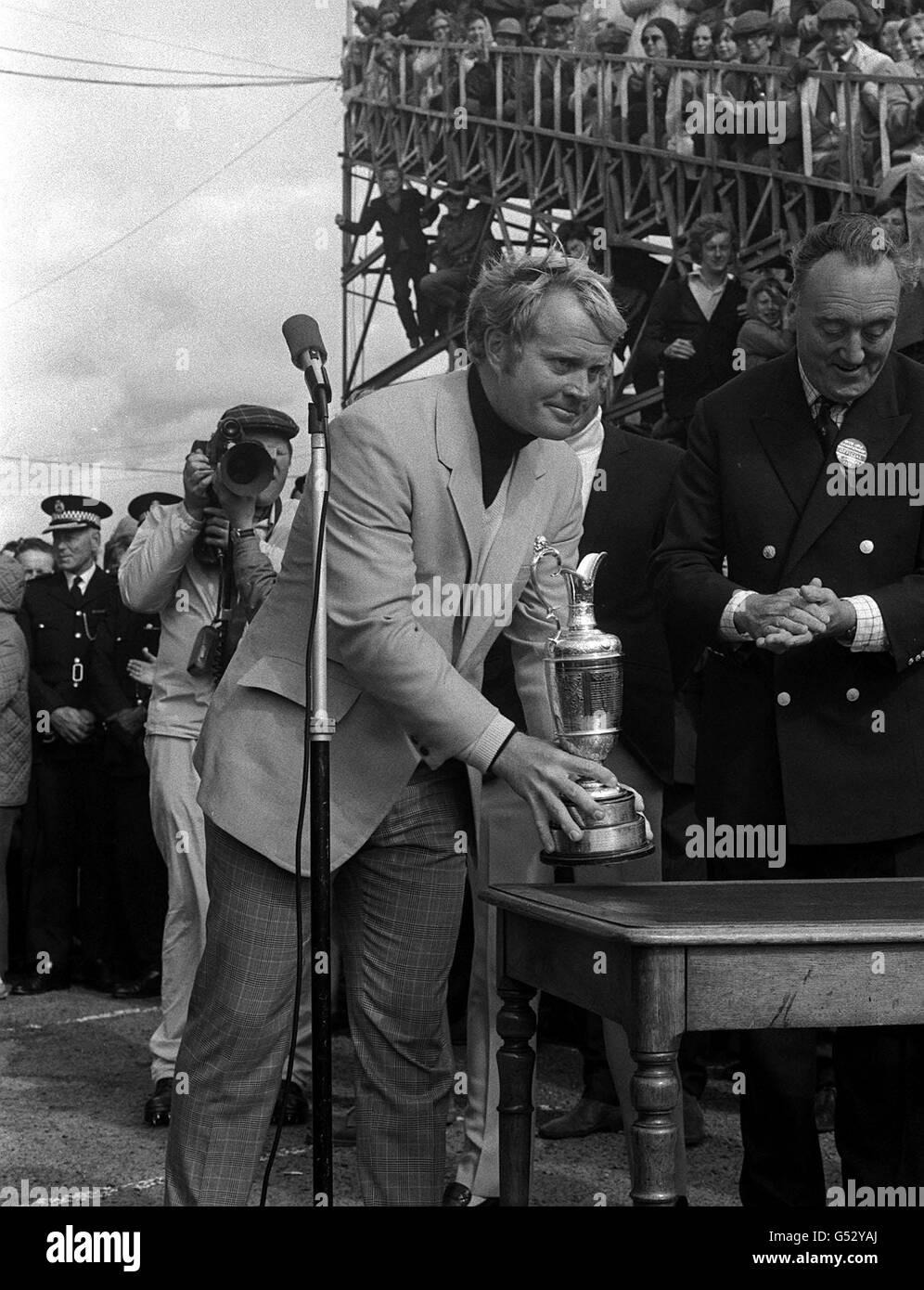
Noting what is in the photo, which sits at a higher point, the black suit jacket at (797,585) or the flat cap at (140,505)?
the flat cap at (140,505)

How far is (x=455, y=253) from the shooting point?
19.8 feet

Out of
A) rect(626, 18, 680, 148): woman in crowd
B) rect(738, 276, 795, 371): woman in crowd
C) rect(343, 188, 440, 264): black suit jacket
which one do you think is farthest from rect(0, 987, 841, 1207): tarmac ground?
rect(626, 18, 680, 148): woman in crowd

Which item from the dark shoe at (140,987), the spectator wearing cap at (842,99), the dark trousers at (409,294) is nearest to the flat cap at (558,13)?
the spectator wearing cap at (842,99)

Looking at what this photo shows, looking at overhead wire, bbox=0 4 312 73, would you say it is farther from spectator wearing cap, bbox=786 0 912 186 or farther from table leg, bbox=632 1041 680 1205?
table leg, bbox=632 1041 680 1205

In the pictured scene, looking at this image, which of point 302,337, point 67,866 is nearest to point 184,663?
point 302,337

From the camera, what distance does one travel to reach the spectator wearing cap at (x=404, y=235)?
19.7 ft

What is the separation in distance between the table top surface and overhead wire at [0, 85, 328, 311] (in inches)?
170

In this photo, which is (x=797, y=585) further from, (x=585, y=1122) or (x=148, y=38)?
(x=148, y=38)

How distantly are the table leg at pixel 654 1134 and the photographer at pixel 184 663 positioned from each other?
2282mm

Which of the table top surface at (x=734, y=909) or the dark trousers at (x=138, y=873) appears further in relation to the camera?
the dark trousers at (x=138, y=873)

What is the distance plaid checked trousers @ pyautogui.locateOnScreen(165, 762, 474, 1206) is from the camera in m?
2.63

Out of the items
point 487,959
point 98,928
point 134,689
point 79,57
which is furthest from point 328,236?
point 487,959

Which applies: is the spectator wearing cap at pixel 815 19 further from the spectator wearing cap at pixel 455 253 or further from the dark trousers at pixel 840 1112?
the dark trousers at pixel 840 1112

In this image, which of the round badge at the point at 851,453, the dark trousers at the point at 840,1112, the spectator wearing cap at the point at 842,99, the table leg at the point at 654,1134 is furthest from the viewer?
the spectator wearing cap at the point at 842,99
